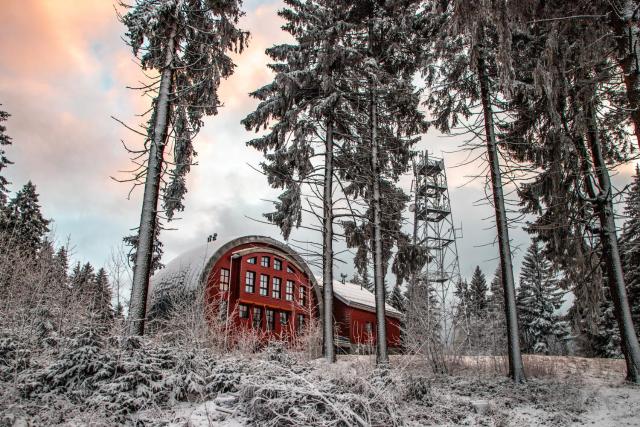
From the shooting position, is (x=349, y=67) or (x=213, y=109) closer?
(x=213, y=109)

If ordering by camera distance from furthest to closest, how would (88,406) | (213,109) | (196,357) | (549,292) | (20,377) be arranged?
(549,292), (213,109), (196,357), (20,377), (88,406)

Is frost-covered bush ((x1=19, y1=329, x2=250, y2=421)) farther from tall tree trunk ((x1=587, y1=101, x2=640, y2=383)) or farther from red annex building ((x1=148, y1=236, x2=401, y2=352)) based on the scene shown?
red annex building ((x1=148, y1=236, x2=401, y2=352))

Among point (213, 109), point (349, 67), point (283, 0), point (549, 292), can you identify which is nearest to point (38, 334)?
point (213, 109)

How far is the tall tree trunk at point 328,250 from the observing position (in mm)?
12438

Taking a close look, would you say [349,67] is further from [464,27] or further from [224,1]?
[464,27]

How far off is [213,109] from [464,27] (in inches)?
260

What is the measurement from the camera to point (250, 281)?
86.5 feet

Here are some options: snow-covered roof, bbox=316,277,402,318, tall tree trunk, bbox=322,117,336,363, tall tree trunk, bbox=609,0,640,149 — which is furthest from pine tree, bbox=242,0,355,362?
snow-covered roof, bbox=316,277,402,318

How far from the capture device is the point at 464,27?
276 inches

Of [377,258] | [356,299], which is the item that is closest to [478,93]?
[377,258]

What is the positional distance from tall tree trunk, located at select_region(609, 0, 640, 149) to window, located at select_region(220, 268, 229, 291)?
2187 cm

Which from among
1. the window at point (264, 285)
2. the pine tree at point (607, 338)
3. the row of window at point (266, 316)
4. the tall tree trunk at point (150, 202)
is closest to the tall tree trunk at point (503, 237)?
the tall tree trunk at point (150, 202)

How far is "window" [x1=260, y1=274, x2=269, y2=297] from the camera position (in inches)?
1059

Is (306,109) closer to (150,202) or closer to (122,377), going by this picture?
(150,202)
